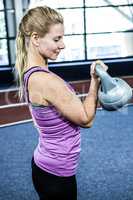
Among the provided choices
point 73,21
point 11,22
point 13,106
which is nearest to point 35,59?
point 13,106

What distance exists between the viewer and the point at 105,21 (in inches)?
245

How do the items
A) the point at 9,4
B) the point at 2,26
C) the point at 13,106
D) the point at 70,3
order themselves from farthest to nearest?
the point at 70,3 < the point at 2,26 < the point at 9,4 < the point at 13,106

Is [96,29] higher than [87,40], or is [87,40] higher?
[96,29]

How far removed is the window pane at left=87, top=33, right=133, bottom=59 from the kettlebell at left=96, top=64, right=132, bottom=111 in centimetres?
511

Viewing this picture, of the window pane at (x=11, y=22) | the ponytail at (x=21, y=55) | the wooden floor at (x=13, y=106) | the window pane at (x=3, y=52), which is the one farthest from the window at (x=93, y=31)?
the ponytail at (x=21, y=55)

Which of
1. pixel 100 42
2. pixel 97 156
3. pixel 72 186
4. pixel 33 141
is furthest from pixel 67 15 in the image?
pixel 72 186

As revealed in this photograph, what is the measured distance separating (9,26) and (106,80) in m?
4.93

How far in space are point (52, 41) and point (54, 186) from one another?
541 millimetres

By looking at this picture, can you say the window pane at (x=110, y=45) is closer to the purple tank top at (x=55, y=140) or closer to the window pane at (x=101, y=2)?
the window pane at (x=101, y=2)

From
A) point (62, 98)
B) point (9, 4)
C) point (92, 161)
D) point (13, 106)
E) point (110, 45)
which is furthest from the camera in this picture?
point (110, 45)

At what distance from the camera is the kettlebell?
1212 millimetres

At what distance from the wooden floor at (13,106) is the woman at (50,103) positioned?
10.9 ft

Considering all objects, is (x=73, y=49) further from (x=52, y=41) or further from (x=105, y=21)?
(x=52, y=41)

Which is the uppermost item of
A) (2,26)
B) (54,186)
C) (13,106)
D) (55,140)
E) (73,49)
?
(2,26)
